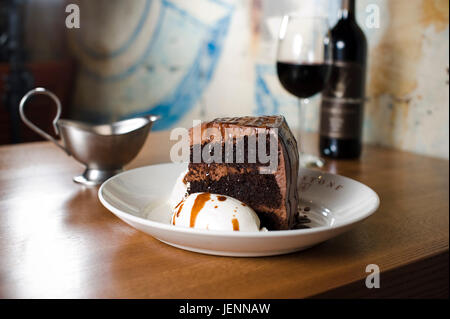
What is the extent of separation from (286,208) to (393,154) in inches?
29.3

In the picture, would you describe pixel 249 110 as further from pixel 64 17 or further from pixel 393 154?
pixel 64 17

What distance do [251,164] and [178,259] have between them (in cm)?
18

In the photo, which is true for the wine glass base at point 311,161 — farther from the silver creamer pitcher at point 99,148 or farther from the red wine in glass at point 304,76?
the silver creamer pitcher at point 99,148

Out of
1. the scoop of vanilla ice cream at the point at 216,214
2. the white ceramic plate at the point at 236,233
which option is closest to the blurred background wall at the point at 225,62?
the white ceramic plate at the point at 236,233

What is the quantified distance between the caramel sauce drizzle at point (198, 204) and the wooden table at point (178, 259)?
0.16 feet

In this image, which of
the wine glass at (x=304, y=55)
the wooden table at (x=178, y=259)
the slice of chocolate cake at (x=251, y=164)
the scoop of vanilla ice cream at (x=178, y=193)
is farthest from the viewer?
the wine glass at (x=304, y=55)

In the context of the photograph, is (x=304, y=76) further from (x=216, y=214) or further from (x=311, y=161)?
(x=216, y=214)

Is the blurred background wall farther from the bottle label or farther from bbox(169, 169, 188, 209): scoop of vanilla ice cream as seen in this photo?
bbox(169, 169, 188, 209): scoop of vanilla ice cream

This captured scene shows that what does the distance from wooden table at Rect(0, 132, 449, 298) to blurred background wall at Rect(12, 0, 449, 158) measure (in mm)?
436

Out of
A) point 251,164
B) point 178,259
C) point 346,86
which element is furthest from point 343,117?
point 178,259

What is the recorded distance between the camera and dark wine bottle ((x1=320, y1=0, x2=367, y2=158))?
1.21m

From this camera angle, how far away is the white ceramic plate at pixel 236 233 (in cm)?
57
